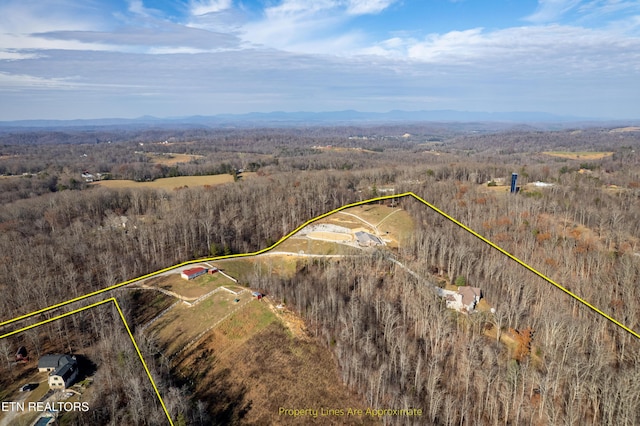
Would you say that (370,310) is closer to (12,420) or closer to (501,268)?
(501,268)

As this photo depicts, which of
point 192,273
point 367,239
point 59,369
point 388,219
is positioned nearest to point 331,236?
point 367,239

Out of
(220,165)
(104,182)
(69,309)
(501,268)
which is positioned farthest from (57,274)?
(220,165)

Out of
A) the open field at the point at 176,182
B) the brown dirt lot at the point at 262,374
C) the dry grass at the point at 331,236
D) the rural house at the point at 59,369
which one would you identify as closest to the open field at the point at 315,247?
the dry grass at the point at 331,236

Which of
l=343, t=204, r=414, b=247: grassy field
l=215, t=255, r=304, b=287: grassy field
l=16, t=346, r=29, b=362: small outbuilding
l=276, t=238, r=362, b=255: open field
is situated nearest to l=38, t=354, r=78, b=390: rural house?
l=16, t=346, r=29, b=362: small outbuilding

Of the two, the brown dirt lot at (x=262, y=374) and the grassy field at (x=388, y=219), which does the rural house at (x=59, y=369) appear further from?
the grassy field at (x=388, y=219)

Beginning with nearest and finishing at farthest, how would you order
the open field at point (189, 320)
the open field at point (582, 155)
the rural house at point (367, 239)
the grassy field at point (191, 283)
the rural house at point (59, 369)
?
the rural house at point (59, 369), the open field at point (189, 320), the grassy field at point (191, 283), the rural house at point (367, 239), the open field at point (582, 155)

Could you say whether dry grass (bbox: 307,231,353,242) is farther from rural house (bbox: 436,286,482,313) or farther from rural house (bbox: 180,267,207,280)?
rural house (bbox: 180,267,207,280)

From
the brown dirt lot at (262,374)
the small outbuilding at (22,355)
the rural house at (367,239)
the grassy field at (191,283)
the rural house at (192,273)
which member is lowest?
the brown dirt lot at (262,374)
